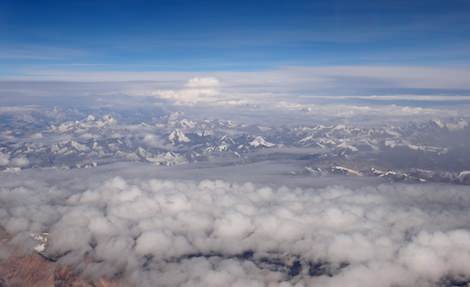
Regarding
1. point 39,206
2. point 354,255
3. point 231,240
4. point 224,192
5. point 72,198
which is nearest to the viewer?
point 354,255

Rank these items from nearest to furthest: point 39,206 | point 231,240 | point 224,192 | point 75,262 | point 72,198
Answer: point 75,262
point 231,240
point 39,206
point 72,198
point 224,192

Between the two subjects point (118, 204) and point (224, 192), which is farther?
point (224, 192)

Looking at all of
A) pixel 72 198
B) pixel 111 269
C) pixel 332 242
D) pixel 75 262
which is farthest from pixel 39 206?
pixel 332 242

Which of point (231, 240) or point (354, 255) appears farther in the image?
point (231, 240)

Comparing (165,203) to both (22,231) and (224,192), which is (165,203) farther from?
(22,231)

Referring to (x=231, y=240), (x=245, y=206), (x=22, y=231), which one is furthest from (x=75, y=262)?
(x=245, y=206)

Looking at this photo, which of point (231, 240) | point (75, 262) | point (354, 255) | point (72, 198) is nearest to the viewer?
point (354, 255)

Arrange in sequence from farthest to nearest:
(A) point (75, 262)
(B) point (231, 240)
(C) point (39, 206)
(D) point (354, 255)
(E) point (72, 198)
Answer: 1. (E) point (72, 198)
2. (C) point (39, 206)
3. (B) point (231, 240)
4. (A) point (75, 262)
5. (D) point (354, 255)

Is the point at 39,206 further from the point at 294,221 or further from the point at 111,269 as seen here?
the point at 294,221
